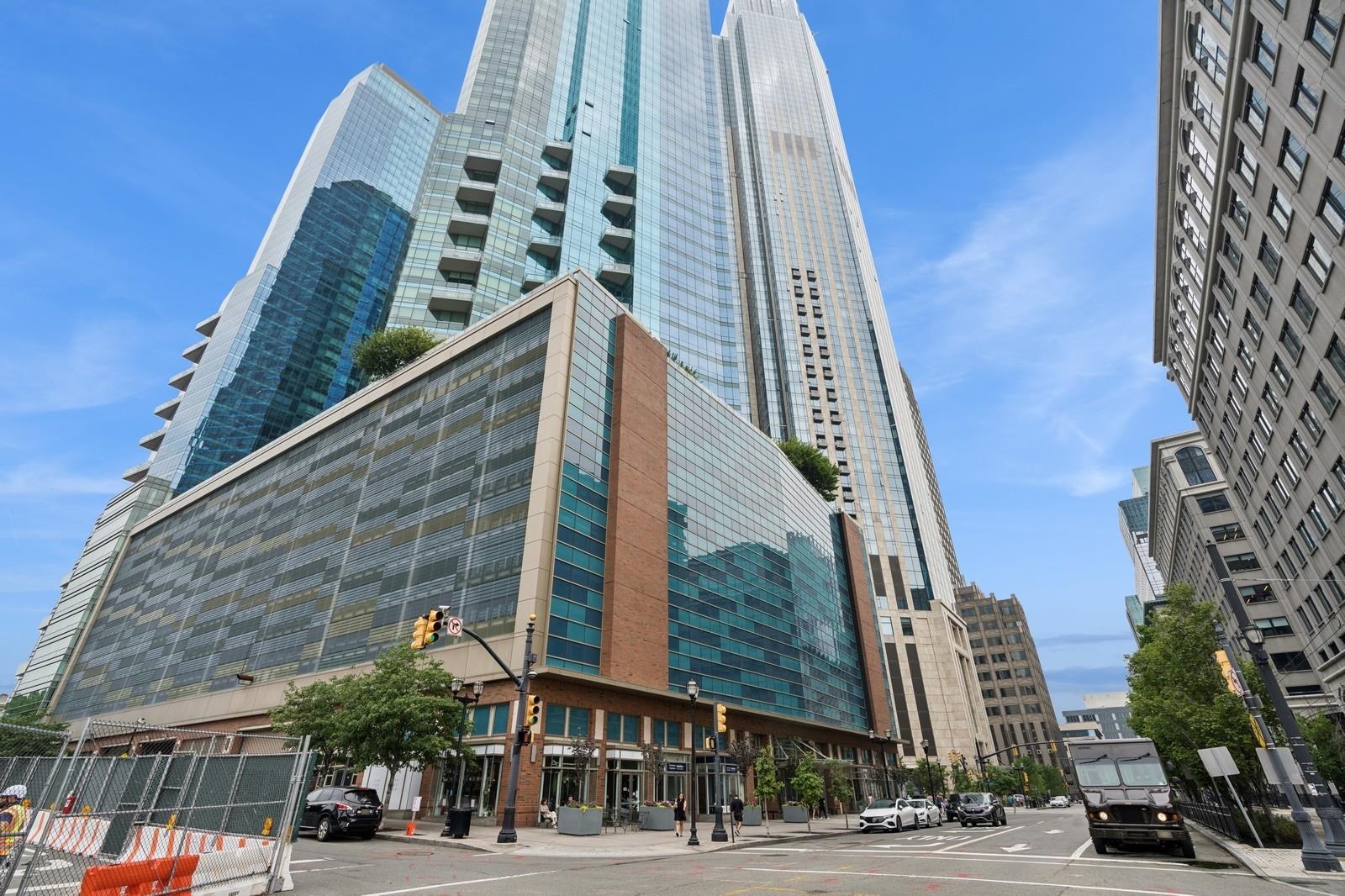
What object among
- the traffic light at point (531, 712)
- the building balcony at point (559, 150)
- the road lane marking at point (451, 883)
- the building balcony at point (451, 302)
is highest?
the building balcony at point (559, 150)

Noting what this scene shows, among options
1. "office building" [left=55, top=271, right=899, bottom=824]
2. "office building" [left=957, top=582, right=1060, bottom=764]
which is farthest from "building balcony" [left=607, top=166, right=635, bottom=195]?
"office building" [left=957, top=582, right=1060, bottom=764]

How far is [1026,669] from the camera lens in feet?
429

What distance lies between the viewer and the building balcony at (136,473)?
92250 mm

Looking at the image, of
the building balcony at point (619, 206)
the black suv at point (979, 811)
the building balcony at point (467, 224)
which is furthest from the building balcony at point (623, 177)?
the black suv at point (979, 811)

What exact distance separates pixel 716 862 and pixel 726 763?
22513 mm

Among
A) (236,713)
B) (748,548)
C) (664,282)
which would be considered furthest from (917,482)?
(236,713)

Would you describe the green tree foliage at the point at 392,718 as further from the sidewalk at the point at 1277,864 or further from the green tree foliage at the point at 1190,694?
the green tree foliage at the point at 1190,694

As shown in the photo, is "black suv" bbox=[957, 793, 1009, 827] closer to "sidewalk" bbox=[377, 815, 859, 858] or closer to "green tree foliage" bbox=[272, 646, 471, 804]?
"sidewalk" bbox=[377, 815, 859, 858]

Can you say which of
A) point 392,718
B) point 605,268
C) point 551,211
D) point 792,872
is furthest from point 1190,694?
point 551,211

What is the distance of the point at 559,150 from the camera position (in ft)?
276

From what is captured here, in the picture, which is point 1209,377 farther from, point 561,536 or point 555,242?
point 555,242

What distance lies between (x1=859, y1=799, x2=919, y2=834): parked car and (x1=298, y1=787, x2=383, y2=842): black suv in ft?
74.9

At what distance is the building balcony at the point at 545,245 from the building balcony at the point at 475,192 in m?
6.81

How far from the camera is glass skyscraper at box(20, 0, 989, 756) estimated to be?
246 feet
